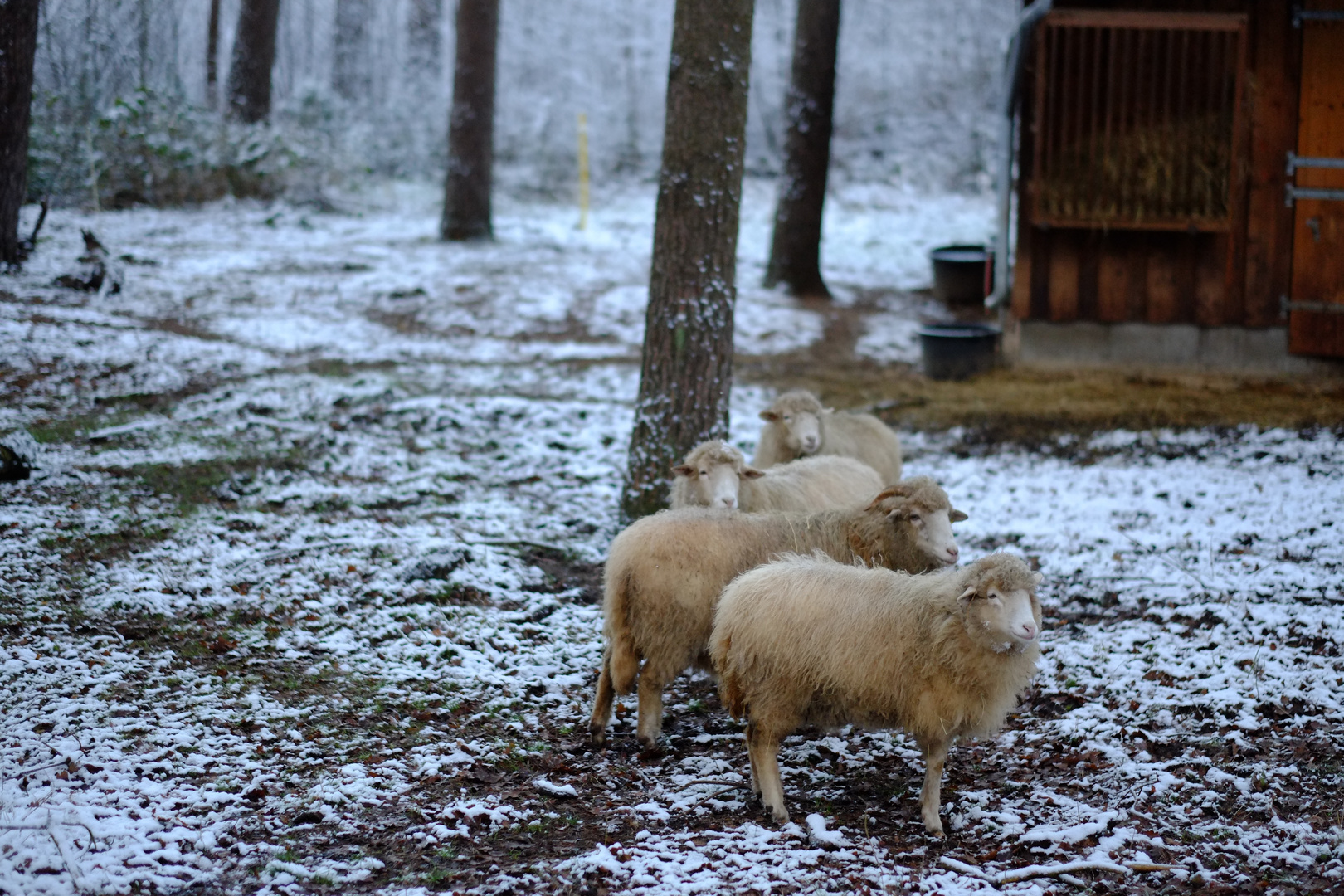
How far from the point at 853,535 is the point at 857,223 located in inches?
550

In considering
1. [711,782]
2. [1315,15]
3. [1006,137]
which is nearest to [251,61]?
[1006,137]

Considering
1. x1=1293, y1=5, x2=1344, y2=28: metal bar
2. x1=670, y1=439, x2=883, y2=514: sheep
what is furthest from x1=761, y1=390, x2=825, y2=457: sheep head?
x1=1293, y1=5, x2=1344, y2=28: metal bar

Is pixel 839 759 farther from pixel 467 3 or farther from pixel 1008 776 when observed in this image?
pixel 467 3

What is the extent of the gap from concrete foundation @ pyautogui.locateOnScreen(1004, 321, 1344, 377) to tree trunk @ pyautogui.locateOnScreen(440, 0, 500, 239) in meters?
8.00

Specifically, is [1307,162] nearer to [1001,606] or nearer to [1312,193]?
[1312,193]

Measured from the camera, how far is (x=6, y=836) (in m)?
3.31

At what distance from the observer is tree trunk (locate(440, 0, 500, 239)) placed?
49.0 ft

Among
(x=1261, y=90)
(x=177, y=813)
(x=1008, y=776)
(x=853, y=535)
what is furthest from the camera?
(x=1261, y=90)

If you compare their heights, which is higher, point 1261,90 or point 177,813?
point 1261,90

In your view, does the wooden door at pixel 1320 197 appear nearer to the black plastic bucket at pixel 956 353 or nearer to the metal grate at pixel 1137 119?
the metal grate at pixel 1137 119

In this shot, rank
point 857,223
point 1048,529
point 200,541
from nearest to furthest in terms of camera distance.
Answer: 1. point 200,541
2. point 1048,529
3. point 857,223

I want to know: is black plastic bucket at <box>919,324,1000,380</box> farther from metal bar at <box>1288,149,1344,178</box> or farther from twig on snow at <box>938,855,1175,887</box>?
twig on snow at <box>938,855,1175,887</box>

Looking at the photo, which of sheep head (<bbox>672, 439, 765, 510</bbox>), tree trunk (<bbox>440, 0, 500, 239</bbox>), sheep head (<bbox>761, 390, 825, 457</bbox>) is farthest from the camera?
tree trunk (<bbox>440, 0, 500, 239</bbox>)

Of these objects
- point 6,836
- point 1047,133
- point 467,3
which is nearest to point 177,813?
point 6,836
